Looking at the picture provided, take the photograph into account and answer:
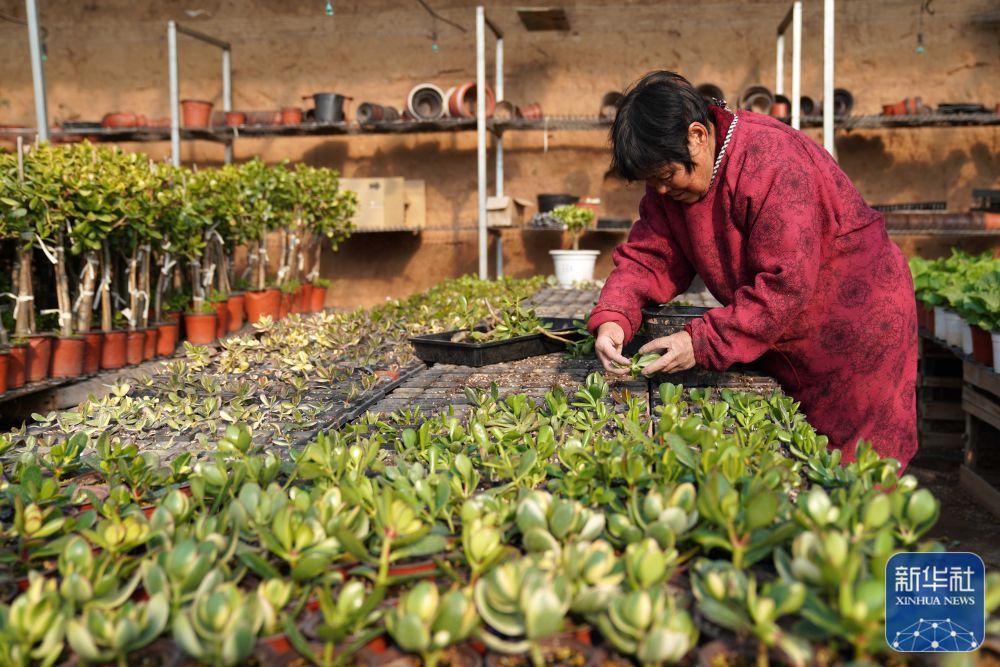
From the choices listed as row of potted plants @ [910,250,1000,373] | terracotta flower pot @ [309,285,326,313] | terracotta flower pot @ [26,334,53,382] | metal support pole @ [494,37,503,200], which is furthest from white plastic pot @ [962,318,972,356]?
terracotta flower pot @ [309,285,326,313]

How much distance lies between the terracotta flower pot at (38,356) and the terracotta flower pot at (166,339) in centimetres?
89

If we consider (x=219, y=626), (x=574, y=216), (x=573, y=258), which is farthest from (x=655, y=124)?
(x=574, y=216)

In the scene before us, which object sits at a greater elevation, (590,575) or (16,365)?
(590,575)

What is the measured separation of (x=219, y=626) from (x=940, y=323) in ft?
14.3

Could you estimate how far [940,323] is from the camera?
425 centimetres

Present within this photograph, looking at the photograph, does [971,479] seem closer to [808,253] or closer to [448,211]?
[808,253]

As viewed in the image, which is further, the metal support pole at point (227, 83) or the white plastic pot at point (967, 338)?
the metal support pole at point (227, 83)

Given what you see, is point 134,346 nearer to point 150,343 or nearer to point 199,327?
point 150,343

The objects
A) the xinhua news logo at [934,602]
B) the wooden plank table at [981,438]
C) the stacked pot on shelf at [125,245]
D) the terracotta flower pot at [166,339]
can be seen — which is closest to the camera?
the xinhua news logo at [934,602]

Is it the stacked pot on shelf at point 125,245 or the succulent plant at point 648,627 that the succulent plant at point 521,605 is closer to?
the succulent plant at point 648,627

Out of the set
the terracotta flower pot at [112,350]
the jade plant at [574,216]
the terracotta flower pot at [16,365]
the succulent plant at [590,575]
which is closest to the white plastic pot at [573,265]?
the jade plant at [574,216]

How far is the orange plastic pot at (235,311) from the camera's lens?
5789 mm

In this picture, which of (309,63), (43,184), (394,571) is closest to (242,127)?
(309,63)

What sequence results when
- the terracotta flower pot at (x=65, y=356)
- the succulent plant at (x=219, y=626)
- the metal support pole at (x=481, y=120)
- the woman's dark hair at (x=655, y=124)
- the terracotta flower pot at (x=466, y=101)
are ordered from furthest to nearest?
the terracotta flower pot at (x=466, y=101) < the metal support pole at (x=481, y=120) < the terracotta flower pot at (x=65, y=356) < the woman's dark hair at (x=655, y=124) < the succulent plant at (x=219, y=626)
